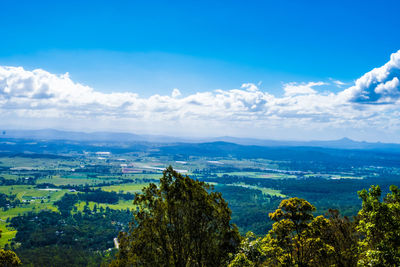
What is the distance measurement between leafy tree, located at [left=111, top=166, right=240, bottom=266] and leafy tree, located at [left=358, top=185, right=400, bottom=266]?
6194 mm

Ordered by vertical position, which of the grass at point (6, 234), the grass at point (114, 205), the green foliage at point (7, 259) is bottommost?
the grass at point (114, 205)

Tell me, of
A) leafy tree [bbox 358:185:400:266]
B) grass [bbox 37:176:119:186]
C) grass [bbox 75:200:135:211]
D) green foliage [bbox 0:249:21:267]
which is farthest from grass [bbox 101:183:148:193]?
leafy tree [bbox 358:185:400:266]

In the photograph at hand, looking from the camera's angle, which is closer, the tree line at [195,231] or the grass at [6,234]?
the tree line at [195,231]

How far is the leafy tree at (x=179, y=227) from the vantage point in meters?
13.7

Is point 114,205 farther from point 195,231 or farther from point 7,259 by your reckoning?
point 195,231

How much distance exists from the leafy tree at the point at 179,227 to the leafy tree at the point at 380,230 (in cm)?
619

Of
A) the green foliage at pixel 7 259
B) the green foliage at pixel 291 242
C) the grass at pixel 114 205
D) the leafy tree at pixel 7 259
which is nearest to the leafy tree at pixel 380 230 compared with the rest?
the green foliage at pixel 291 242

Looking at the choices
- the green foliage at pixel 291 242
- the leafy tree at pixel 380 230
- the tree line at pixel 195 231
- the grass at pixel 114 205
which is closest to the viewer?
the leafy tree at pixel 380 230

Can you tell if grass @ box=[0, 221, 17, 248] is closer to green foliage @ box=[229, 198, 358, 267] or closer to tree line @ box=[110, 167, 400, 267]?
tree line @ box=[110, 167, 400, 267]

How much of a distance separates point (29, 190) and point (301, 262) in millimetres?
166309

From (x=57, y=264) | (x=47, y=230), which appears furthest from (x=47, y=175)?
(x=57, y=264)

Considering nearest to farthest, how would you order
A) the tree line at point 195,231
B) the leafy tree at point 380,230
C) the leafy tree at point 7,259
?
the leafy tree at point 380,230, the tree line at point 195,231, the leafy tree at point 7,259

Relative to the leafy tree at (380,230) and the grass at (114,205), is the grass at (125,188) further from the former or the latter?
the leafy tree at (380,230)

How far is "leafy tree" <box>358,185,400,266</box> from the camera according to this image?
1167 centimetres
